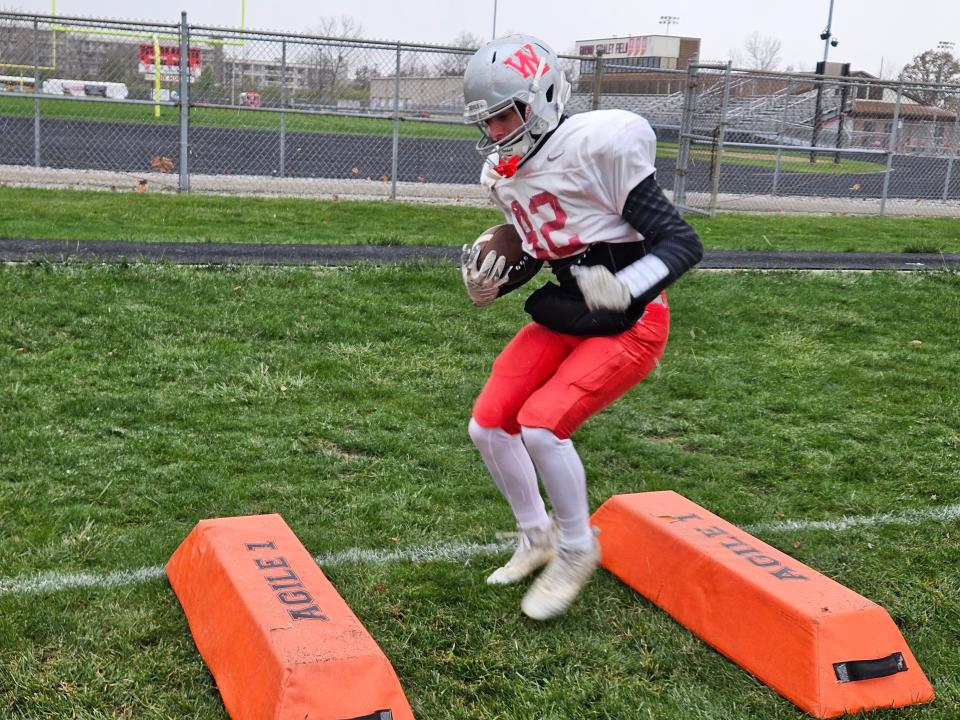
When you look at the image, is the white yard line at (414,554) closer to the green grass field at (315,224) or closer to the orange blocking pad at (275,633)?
the orange blocking pad at (275,633)

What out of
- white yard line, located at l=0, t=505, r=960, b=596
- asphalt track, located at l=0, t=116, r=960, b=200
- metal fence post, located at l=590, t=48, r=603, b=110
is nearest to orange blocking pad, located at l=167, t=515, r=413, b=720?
white yard line, located at l=0, t=505, r=960, b=596

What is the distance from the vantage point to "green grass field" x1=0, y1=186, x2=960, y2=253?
10.2 m

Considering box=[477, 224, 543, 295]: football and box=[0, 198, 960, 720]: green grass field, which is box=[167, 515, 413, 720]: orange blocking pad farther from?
box=[477, 224, 543, 295]: football

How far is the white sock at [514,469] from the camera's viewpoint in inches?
156

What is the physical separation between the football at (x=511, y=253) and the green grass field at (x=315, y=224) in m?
6.28

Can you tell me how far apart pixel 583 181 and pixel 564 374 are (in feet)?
2.21

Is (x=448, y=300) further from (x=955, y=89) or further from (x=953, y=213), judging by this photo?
(x=953, y=213)

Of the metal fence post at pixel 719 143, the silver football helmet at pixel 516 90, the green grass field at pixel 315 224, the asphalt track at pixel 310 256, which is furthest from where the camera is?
the metal fence post at pixel 719 143

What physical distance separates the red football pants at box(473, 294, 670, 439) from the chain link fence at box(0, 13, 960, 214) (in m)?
9.74

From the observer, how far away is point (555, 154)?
12.1ft

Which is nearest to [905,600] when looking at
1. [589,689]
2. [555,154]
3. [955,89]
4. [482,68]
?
[589,689]

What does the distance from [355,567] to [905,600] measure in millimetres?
2130

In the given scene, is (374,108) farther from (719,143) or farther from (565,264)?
(565,264)

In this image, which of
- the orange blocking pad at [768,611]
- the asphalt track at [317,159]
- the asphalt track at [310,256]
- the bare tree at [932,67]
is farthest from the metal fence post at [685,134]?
the bare tree at [932,67]
